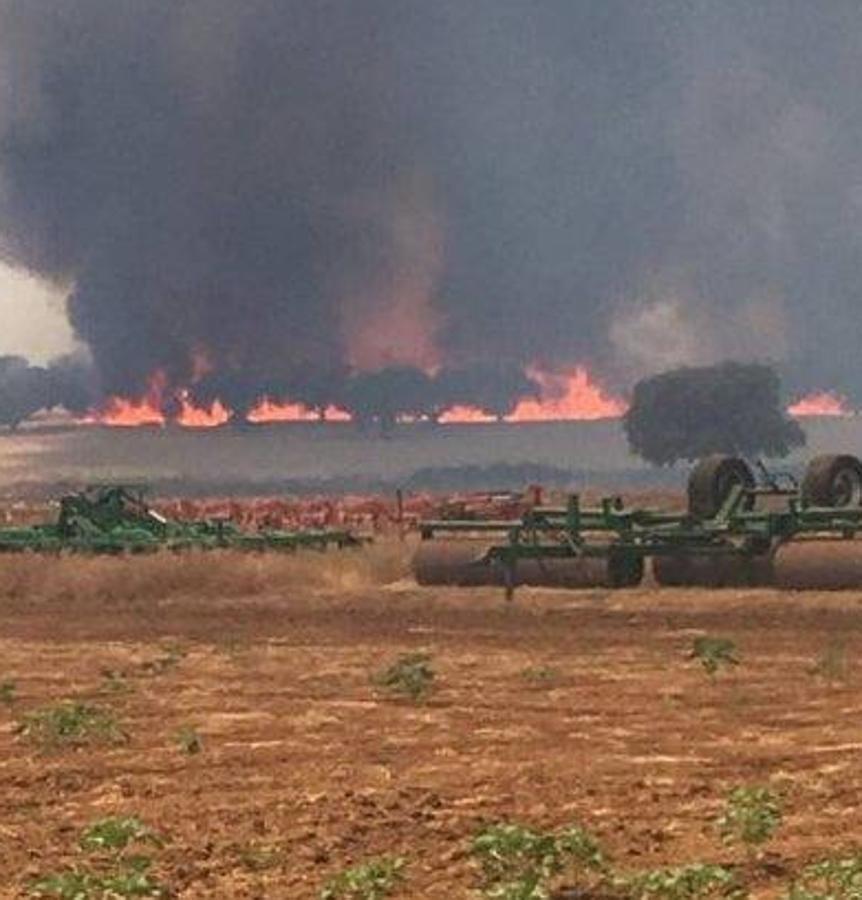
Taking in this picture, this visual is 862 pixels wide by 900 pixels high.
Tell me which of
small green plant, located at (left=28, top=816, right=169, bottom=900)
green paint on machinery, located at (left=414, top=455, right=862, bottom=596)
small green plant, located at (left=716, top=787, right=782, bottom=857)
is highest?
green paint on machinery, located at (left=414, top=455, right=862, bottom=596)

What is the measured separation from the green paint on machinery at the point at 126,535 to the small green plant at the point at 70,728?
Result: 2455 centimetres

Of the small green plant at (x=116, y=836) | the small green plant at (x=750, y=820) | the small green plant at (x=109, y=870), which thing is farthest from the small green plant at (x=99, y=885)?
the small green plant at (x=750, y=820)

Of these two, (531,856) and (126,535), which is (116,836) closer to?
(531,856)

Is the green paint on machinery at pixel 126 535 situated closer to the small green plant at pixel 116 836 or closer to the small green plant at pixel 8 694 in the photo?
the small green plant at pixel 8 694

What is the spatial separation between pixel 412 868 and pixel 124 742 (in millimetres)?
6142

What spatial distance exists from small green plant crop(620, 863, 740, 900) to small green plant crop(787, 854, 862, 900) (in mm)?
359

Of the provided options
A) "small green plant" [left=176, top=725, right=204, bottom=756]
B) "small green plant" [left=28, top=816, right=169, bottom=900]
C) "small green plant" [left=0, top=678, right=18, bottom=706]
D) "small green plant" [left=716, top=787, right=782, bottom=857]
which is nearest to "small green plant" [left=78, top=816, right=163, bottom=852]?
"small green plant" [left=28, top=816, right=169, bottom=900]

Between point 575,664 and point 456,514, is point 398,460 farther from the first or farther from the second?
point 575,664

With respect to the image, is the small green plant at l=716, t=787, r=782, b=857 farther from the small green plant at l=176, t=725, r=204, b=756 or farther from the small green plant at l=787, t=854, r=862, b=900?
the small green plant at l=176, t=725, r=204, b=756

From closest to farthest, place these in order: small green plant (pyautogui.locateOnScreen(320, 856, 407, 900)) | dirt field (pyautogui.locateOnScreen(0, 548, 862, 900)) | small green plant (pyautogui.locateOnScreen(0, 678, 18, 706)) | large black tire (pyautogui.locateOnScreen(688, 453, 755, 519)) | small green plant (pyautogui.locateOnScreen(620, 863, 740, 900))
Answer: small green plant (pyautogui.locateOnScreen(620, 863, 740, 900)) → small green plant (pyautogui.locateOnScreen(320, 856, 407, 900)) → dirt field (pyautogui.locateOnScreen(0, 548, 862, 900)) → small green plant (pyautogui.locateOnScreen(0, 678, 18, 706)) → large black tire (pyautogui.locateOnScreen(688, 453, 755, 519))

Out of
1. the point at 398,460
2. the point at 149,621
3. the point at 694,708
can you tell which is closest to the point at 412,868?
the point at 694,708

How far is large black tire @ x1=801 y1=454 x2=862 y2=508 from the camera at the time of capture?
35.2 m

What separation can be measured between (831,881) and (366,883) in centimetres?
252

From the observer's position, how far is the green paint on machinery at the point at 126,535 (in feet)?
140
